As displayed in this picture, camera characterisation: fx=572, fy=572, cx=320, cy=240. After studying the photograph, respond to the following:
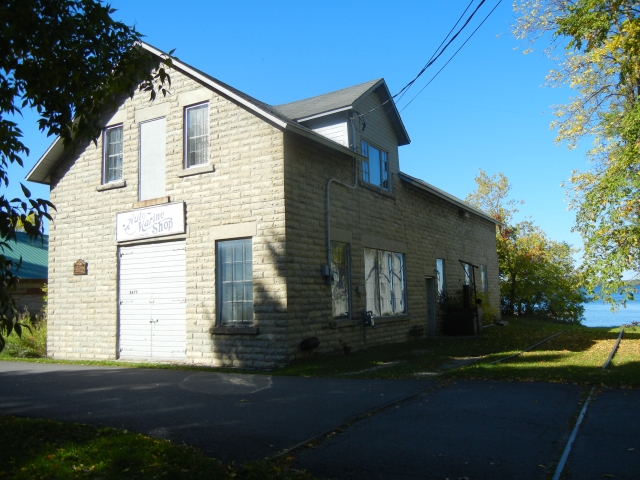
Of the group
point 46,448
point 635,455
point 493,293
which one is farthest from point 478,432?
point 493,293

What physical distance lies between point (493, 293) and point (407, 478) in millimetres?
23960

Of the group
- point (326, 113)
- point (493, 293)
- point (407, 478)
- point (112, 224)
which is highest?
point (326, 113)

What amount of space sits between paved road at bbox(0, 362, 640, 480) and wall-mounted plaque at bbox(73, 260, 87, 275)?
496 centimetres

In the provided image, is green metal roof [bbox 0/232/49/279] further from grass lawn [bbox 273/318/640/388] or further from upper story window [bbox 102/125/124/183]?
grass lawn [bbox 273/318/640/388]

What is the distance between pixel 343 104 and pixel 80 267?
27.3 ft

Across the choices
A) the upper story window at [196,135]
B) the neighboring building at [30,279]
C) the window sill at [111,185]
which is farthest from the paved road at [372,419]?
the neighboring building at [30,279]

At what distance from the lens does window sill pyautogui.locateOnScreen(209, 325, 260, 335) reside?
12234mm

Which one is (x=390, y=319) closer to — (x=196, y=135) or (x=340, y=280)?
(x=340, y=280)

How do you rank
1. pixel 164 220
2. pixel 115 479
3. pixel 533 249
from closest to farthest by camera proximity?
1. pixel 115 479
2. pixel 164 220
3. pixel 533 249

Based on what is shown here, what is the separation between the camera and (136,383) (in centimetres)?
1016

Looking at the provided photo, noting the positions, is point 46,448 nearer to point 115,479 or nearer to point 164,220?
point 115,479

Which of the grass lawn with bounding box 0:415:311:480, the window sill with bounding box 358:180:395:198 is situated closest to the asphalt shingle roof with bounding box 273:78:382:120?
the window sill with bounding box 358:180:395:198

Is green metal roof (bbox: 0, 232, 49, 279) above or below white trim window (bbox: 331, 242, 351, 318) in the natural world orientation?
above

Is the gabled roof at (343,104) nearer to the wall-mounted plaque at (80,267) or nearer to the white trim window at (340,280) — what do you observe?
the white trim window at (340,280)
